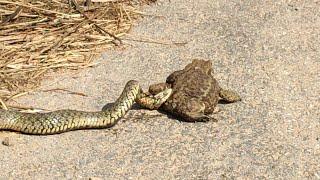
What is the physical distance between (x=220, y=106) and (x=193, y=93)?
39cm

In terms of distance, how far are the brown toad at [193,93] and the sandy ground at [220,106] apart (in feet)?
0.34

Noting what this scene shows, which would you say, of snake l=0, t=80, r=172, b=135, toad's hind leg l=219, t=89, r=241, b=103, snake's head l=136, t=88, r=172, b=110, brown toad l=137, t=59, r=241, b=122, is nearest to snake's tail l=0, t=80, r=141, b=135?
snake l=0, t=80, r=172, b=135

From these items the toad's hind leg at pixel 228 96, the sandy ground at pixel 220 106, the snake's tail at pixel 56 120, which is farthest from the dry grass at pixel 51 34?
the toad's hind leg at pixel 228 96

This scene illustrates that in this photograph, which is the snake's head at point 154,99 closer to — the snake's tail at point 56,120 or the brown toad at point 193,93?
the brown toad at point 193,93

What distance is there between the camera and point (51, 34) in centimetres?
778

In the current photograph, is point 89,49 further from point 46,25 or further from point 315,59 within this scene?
point 315,59

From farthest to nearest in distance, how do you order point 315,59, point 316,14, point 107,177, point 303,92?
point 316,14
point 315,59
point 303,92
point 107,177

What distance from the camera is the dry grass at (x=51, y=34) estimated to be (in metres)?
7.13

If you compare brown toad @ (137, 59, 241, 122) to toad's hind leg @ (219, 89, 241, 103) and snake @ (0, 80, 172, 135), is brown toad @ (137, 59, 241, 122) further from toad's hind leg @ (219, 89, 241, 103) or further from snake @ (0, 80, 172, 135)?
snake @ (0, 80, 172, 135)

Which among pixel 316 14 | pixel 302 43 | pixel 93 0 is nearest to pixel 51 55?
pixel 93 0

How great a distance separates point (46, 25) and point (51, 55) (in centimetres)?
65

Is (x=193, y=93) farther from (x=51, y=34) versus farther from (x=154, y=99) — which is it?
(x=51, y=34)

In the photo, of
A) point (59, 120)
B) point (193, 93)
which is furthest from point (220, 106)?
point (59, 120)

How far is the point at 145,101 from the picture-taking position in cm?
639
